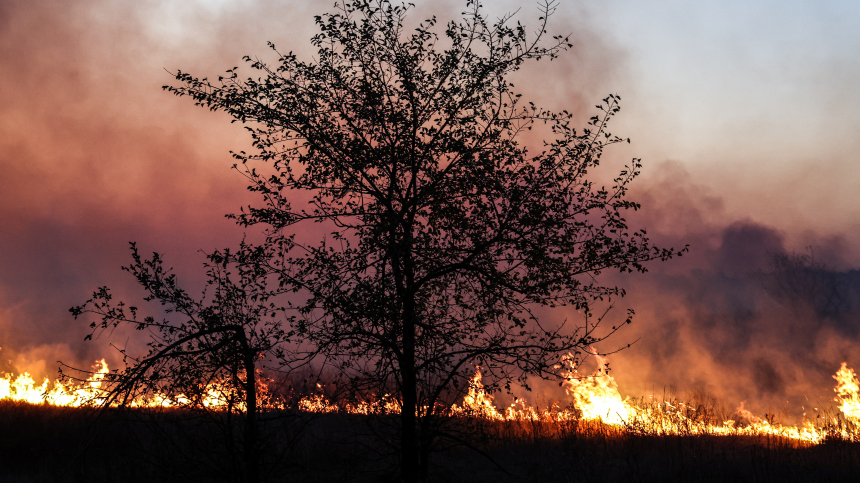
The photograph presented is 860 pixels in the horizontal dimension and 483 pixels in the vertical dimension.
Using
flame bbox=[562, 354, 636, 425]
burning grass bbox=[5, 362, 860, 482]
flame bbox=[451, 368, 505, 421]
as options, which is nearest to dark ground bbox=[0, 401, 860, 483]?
burning grass bbox=[5, 362, 860, 482]

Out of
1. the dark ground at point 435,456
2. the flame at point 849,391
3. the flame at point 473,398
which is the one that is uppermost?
the flame at point 849,391

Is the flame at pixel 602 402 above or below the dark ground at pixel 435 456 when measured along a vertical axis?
above

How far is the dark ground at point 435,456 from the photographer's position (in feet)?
42.7

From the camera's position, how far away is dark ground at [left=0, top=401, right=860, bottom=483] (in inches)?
512

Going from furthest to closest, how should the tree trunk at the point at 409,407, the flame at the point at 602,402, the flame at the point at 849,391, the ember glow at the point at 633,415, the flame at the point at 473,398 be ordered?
the flame at the point at 849,391 → the flame at the point at 602,402 → the ember glow at the point at 633,415 → the tree trunk at the point at 409,407 → the flame at the point at 473,398

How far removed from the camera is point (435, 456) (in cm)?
1638

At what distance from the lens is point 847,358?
9462cm

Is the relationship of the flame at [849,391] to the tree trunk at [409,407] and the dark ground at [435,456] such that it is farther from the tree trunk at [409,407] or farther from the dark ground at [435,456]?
the tree trunk at [409,407]

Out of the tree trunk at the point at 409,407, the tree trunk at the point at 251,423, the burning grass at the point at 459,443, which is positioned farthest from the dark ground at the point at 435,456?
the tree trunk at the point at 409,407

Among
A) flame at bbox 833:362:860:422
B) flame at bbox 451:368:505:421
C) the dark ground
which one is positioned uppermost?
flame at bbox 833:362:860:422

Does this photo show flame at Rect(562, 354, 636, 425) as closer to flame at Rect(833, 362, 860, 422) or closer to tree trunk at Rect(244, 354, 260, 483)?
tree trunk at Rect(244, 354, 260, 483)

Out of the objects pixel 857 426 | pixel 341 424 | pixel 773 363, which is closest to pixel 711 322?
pixel 773 363

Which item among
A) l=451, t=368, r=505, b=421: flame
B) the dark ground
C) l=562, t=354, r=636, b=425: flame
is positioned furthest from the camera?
l=562, t=354, r=636, b=425: flame

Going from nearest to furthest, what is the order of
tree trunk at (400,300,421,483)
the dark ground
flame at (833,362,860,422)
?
tree trunk at (400,300,421,483)
the dark ground
flame at (833,362,860,422)
